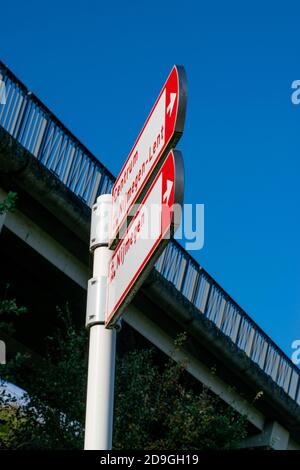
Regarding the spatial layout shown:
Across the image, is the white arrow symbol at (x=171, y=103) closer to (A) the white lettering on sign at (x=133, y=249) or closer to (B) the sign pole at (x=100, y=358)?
(A) the white lettering on sign at (x=133, y=249)

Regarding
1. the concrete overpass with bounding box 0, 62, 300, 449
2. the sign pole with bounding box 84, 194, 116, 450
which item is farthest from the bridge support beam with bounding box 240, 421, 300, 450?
the sign pole with bounding box 84, 194, 116, 450

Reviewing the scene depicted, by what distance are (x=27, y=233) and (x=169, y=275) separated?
581 centimetres

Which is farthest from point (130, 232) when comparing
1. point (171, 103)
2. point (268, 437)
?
point (268, 437)

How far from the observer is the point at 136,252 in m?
4.74

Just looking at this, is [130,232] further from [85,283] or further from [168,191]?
[85,283]

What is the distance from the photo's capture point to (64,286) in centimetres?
2344

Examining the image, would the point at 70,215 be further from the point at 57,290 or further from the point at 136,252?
the point at 136,252

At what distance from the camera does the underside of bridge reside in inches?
815

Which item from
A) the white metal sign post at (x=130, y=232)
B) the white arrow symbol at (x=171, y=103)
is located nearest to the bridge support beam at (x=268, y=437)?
the white metal sign post at (x=130, y=232)

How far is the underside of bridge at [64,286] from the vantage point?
20.7m

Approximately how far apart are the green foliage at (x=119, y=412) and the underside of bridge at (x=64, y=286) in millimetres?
1826

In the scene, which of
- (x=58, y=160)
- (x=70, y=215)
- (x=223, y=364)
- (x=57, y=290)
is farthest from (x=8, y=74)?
(x=223, y=364)

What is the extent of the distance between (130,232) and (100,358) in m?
0.75

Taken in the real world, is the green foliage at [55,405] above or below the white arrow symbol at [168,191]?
above
